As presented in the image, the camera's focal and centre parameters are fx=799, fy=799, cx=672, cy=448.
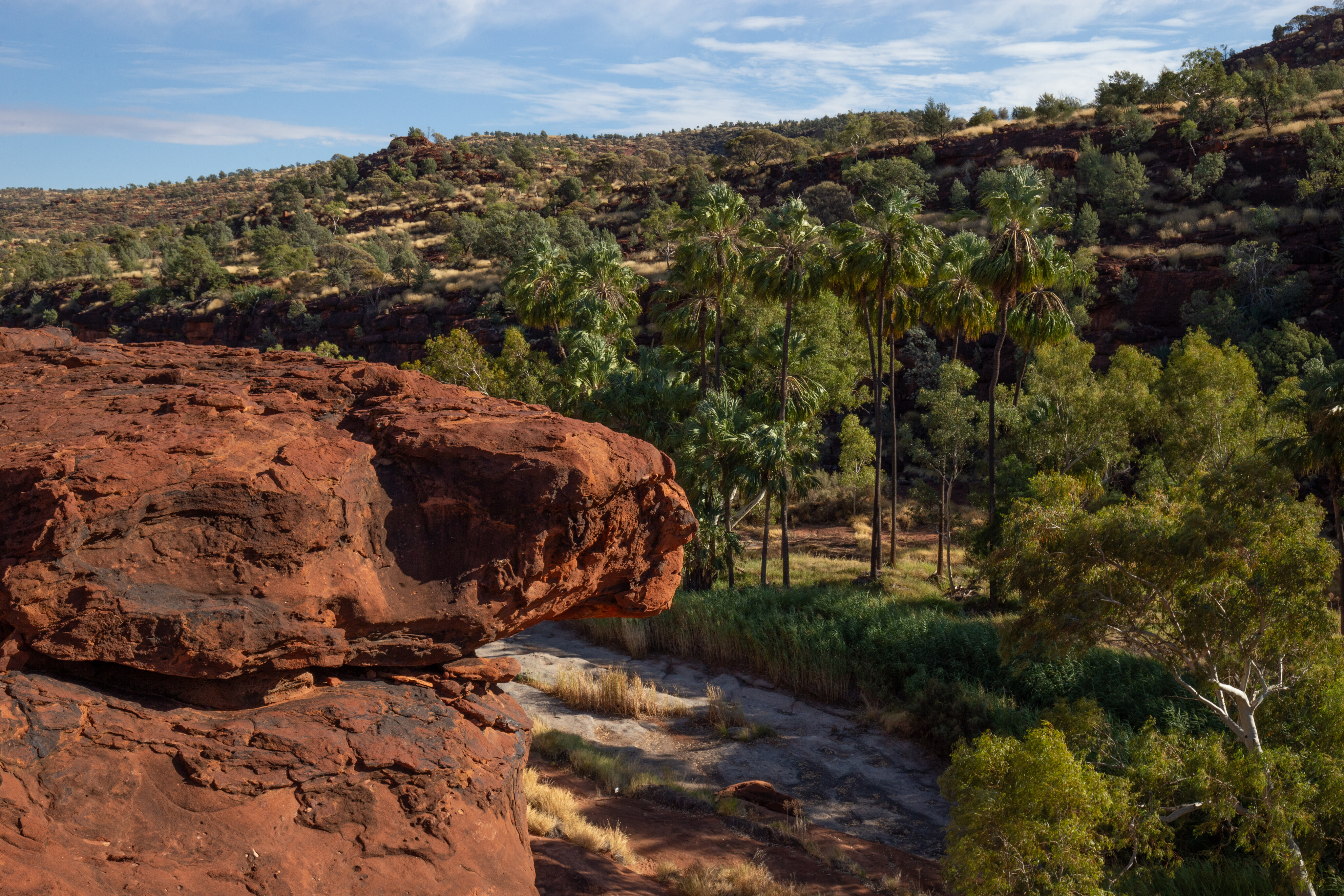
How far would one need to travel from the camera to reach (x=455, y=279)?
61.8m

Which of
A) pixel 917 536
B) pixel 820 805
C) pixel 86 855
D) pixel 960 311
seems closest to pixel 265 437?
pixel 86 855

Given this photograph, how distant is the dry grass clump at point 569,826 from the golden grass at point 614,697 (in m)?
5.74

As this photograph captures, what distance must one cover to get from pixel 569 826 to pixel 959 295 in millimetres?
23499

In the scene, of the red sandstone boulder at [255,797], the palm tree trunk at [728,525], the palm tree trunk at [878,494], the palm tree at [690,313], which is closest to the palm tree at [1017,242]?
the palm tree trunk at [878,494]

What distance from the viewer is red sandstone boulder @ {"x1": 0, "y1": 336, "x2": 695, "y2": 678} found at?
15.6 ft

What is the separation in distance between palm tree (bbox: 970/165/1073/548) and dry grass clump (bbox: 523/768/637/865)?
53.6ft

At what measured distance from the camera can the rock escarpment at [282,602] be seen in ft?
15.0

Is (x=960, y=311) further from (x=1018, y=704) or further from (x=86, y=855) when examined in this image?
(x=86, y=855)

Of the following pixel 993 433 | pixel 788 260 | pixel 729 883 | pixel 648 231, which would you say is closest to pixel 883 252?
pixel 788 260

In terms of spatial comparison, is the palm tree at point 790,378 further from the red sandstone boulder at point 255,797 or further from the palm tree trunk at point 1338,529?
the red sandstone boulder at point 255,797

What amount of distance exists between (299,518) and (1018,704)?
1656cm

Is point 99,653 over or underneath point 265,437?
underneath

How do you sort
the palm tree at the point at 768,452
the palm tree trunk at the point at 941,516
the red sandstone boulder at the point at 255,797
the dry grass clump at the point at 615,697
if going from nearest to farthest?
the red sandstone boulder at the point at 255,797, the dry grass clump at the point at 615,697, the palm tree at the point at 768,452, the palm tree trunk at the point at 941,516

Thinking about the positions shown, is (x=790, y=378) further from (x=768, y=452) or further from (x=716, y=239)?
(x=768, y=452)
